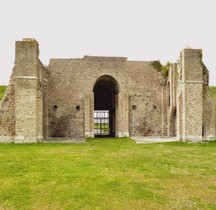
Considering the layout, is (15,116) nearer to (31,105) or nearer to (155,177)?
(31,105)

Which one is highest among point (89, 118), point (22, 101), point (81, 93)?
point (81, 93)

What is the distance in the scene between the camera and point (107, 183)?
8406 mm

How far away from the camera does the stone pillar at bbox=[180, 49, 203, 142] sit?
2086cm

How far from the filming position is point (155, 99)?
2869 cm

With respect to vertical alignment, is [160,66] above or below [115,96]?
above

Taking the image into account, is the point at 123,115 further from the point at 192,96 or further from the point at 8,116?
the point at 8,116

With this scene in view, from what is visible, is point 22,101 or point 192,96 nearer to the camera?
point 22,101

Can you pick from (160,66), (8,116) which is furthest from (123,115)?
(8,116)

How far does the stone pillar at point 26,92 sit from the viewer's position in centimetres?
1992

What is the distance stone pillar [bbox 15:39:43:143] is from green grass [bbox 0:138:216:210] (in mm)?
7438

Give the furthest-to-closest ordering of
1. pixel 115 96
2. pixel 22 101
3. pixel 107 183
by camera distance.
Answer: pixel 115 96
pixel 22 101
pixel 107 183

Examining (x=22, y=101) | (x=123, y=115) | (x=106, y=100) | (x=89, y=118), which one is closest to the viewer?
(x=22, y=101)

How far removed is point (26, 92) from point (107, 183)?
13.4m

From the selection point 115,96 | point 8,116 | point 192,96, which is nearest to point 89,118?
point 115,96
